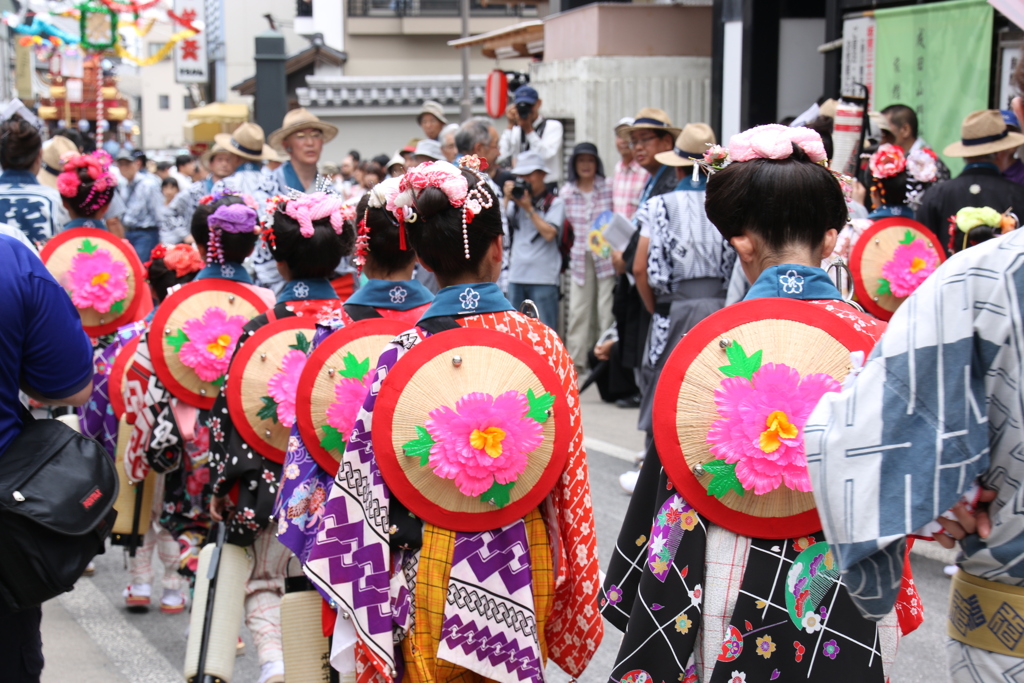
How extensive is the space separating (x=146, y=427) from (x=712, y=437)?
288 centimetres

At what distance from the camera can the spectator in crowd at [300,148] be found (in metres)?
6.46

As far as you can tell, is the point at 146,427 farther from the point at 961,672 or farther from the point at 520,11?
the point at 520,11

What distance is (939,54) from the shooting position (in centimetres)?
802

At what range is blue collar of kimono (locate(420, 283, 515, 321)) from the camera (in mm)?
2543

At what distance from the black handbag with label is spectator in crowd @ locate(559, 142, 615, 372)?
22.4ft

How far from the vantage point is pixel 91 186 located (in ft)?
18.0

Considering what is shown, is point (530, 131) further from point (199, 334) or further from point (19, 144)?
point (199, 334)

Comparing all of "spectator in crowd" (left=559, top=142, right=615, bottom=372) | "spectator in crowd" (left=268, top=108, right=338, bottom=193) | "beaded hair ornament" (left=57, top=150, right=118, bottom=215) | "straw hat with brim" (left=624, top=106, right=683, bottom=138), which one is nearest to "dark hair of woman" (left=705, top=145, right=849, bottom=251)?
"beaded hair ornament" (left=57, top=150, right=118, bottom=215)

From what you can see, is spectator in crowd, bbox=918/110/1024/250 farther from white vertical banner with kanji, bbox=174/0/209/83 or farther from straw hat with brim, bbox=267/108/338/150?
white vertical banner with kanji, bbox=174/0/209/83

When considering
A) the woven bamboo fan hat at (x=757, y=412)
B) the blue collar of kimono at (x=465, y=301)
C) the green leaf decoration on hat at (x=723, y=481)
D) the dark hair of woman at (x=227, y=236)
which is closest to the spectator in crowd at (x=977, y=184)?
the dark hair of woman at (x=227, y=236)

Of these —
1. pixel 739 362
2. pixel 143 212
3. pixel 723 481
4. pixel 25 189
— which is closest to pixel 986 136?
pixel 739 362

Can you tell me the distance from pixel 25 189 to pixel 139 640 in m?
2.57

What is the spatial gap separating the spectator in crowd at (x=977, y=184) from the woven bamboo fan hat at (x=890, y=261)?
460 mm

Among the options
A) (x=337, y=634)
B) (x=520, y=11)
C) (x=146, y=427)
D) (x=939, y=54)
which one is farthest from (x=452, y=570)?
(x=520, y=11)
